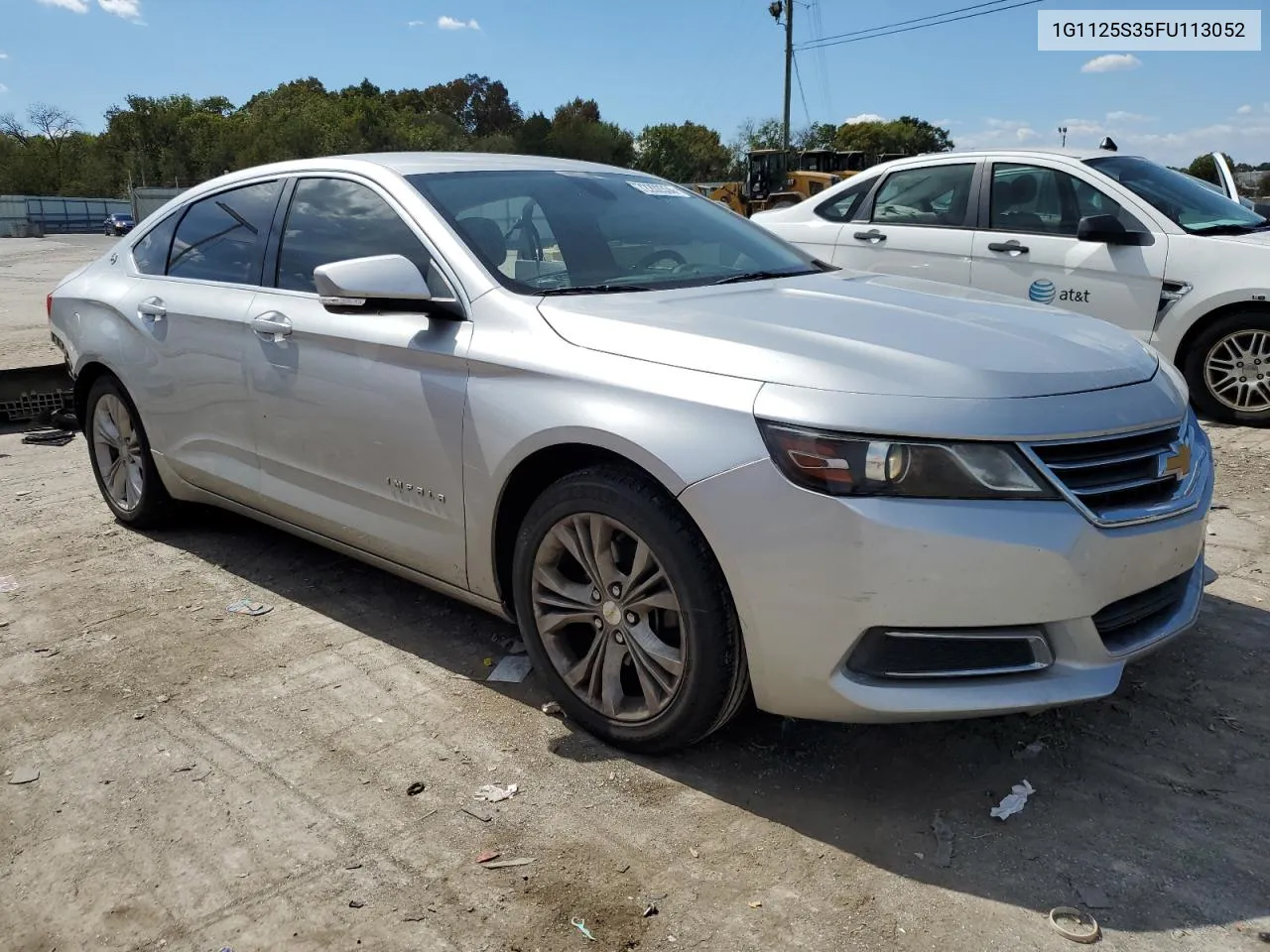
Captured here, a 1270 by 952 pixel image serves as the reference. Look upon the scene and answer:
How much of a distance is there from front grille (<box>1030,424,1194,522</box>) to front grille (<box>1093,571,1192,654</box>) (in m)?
0.24

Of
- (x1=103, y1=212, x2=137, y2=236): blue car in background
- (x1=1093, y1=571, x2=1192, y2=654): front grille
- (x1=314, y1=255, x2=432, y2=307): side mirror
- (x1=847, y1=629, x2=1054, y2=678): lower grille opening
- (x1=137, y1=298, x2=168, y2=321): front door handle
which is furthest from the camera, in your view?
(x1=103, y1=212, x2=137, y2=236): blue car in background

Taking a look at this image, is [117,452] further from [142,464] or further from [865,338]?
[865,338]

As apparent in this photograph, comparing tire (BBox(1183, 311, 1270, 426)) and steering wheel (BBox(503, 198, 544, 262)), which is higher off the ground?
steering wheel (BBox(503, 198, 544, 262))

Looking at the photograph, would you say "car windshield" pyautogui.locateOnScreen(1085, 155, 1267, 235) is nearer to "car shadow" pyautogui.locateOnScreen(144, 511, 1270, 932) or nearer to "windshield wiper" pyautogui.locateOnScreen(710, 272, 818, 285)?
"car shadow" pyautogui.locateOnScreen(144, 511, 1270, 932)

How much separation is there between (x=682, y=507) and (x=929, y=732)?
108cm

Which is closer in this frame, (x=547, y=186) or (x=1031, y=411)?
(x=1031, y=411)

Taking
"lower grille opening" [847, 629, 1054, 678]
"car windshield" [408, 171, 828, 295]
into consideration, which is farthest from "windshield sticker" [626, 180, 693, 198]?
"lower grille opening" [847, 629, 1054, 678]

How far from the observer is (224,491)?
4.41 m

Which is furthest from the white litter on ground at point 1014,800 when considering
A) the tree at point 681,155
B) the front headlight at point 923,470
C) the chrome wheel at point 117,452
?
the tree at point 681,155

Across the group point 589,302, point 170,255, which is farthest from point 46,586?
point 589,302

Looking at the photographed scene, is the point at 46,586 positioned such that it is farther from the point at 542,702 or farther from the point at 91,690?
the point at 542,702

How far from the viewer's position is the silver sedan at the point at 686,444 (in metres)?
2.48

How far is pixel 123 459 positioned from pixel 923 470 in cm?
404

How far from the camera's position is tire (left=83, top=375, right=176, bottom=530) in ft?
16.1
